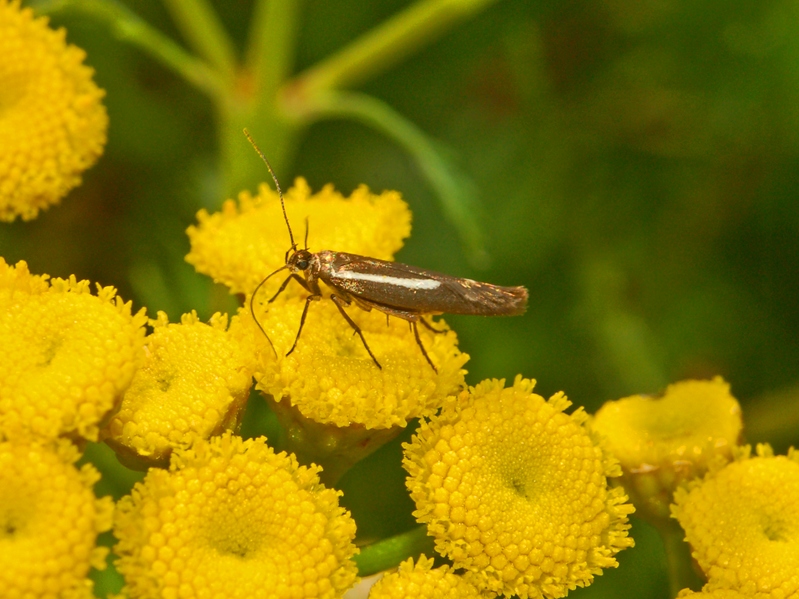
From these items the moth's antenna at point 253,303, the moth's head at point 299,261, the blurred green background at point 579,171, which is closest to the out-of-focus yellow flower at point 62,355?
the moth's antenna at point 253,303

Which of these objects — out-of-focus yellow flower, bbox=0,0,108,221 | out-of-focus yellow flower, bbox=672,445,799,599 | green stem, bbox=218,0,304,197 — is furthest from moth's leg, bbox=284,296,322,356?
green stem, bbox=218,0,304,197

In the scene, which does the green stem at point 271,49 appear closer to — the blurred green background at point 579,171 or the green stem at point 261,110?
the green stem at point 261,110

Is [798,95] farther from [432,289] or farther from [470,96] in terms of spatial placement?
[432,289]

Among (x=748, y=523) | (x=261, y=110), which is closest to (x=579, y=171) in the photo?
(x=261, y=110)

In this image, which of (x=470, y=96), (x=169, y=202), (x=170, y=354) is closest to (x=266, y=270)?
(x=170, y=354)

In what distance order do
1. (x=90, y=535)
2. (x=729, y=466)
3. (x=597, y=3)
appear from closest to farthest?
(x=90, y=535), (x=729, y=466), (x=597, y=3)

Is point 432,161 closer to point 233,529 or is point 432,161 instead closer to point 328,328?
point 328,328
